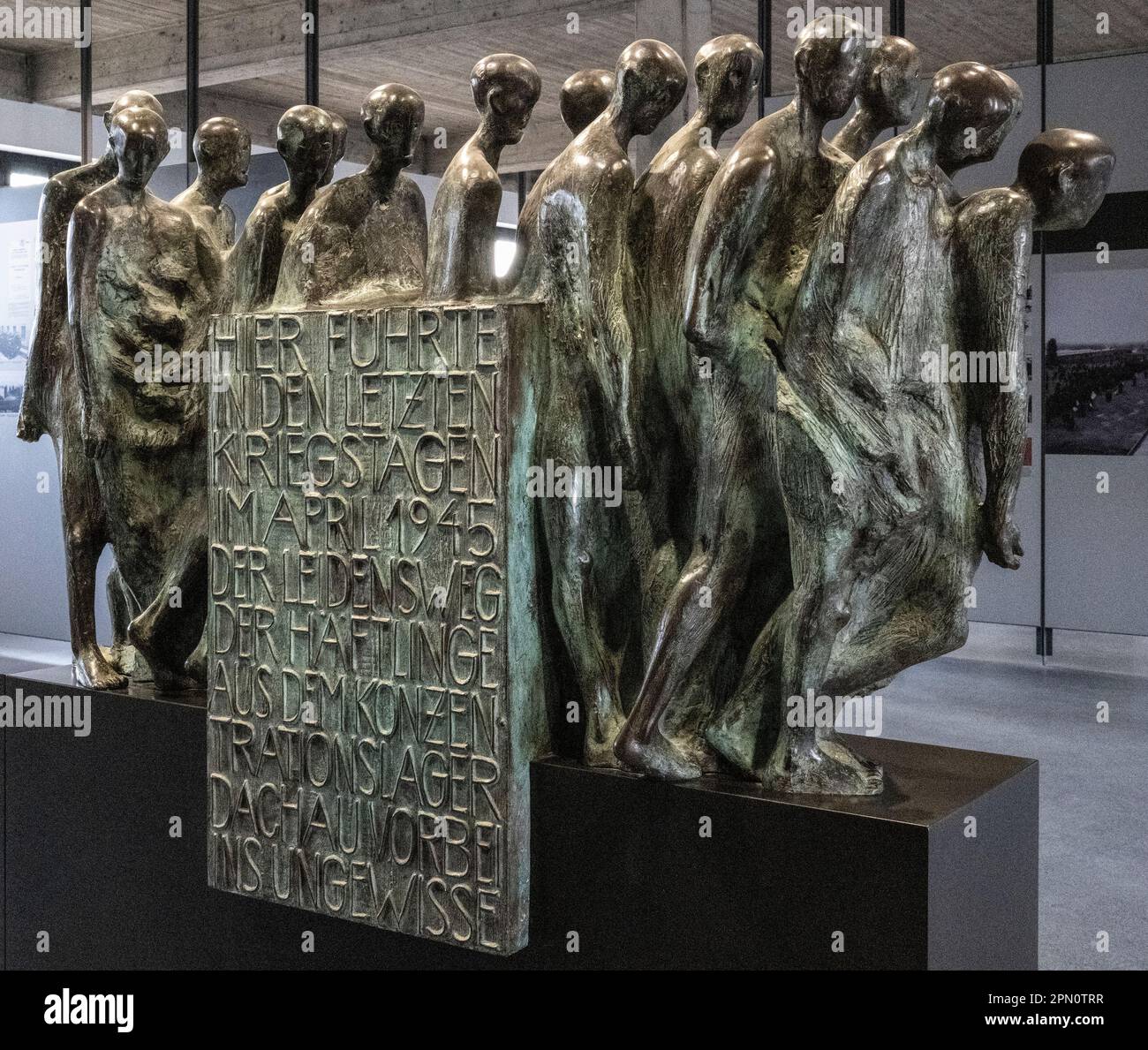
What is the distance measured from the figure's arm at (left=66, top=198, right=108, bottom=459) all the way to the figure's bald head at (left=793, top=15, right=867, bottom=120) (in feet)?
6.78

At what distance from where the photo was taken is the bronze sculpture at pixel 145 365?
13.0 ft

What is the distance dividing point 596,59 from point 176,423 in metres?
6.71

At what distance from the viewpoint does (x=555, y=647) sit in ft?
10.9

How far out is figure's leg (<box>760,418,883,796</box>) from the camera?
9.57 feet

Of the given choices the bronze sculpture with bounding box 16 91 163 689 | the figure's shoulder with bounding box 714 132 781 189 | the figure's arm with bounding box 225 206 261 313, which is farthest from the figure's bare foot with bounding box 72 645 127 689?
the figure's shoulder with bounding box 714 132 781 189

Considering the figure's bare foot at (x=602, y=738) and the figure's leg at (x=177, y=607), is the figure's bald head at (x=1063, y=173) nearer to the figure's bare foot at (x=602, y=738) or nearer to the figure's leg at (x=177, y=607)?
the figure's bare foot at (x=602, y=738)

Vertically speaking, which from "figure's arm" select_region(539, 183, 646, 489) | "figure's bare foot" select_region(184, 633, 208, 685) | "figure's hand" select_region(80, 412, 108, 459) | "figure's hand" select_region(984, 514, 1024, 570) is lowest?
"figure's bare foot" select_region(184, 633, 208, 685)

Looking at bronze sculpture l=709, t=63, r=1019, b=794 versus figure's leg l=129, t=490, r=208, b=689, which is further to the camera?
figure's leg l=129, t=490, r=208, b=689

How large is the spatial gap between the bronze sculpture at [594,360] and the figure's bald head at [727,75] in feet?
0.23

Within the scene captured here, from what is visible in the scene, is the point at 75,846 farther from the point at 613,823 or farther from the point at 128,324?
the point at 613,823

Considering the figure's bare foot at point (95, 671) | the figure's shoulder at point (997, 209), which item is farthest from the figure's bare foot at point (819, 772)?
the figure's bare foot at point (95, 671)

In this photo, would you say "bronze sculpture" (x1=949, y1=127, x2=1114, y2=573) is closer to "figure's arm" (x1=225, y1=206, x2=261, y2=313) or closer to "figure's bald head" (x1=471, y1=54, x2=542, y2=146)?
"figure's bald head" (x1=471, y1=54, x2=542, y2=146)

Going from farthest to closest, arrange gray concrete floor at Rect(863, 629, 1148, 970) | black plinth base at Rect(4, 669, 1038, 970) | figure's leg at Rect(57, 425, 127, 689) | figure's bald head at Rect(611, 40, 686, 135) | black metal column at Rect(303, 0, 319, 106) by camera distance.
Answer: black metal column at Rect(303, 0, 319, 106) → gray concrete floor at Rect(863, 629, 1148, 970) → figure's leg at Rect(57, 425, 127, 689) → figure's bald head at Rect(611, 40, 686, 135) → black plinth base at Rect(4, 669, 1038, 970)

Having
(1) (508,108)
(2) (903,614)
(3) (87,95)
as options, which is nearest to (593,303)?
(1) (508,108)
